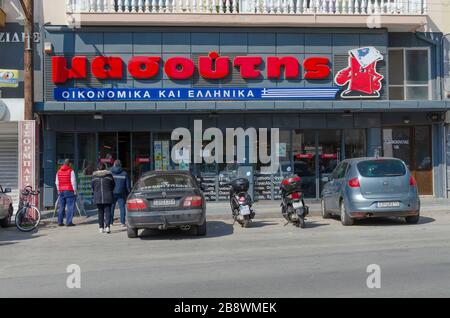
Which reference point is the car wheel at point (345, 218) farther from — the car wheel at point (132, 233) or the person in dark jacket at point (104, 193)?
the person in dark jacket at point (104, 193)

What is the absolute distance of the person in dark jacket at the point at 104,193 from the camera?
515 inches

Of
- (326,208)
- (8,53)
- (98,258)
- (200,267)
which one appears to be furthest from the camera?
(8,53)

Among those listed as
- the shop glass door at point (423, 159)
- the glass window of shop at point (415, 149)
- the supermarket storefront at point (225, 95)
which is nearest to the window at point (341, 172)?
the supermarket storefront at point (225, 95)

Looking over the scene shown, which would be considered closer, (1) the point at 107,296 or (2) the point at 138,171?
(1) the point at 107,296

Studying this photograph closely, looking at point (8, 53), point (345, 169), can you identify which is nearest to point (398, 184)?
point (345, 169)

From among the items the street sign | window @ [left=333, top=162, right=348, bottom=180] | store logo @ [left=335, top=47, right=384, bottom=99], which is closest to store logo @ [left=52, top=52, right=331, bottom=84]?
store logo @ [left=335, top=47, right=384, bottom=99]

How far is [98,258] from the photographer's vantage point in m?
9.62

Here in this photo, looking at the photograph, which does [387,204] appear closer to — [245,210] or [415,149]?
[245,210]

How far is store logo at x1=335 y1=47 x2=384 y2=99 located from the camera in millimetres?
19188

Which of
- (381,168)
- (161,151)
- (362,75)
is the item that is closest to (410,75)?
(362,75)

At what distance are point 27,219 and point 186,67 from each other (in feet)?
24.9

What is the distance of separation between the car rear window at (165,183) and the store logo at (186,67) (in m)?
7.37
